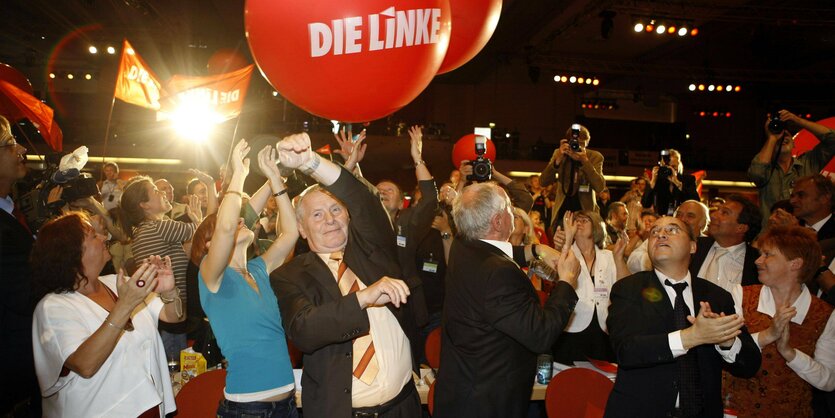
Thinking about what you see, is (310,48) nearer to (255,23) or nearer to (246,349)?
(255,23)

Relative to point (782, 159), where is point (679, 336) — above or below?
below

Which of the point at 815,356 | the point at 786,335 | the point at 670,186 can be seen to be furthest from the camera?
the point at 670,186

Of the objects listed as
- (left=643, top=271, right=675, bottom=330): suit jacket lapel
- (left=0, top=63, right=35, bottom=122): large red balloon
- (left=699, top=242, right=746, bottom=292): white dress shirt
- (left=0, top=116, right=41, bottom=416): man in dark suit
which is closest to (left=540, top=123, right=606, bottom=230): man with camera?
(left=699, top=242, right=746, bottom=292): white dress shirt

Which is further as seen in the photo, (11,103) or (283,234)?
(11,103)

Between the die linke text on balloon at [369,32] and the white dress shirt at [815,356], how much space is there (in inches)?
80.1

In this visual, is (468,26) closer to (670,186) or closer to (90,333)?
(90,333)

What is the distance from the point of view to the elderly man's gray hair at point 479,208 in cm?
243

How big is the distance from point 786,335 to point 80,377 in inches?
112

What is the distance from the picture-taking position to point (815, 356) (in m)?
2.71

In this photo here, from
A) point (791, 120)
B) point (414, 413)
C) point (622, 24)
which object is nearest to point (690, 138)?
point (622, 24)

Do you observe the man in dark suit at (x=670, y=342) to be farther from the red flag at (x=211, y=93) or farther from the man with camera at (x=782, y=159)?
the red flag at (x=211, y=93)

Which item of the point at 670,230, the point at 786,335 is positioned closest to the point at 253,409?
the point at 670,230

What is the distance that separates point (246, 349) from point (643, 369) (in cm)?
158

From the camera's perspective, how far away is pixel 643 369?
2381 mm
